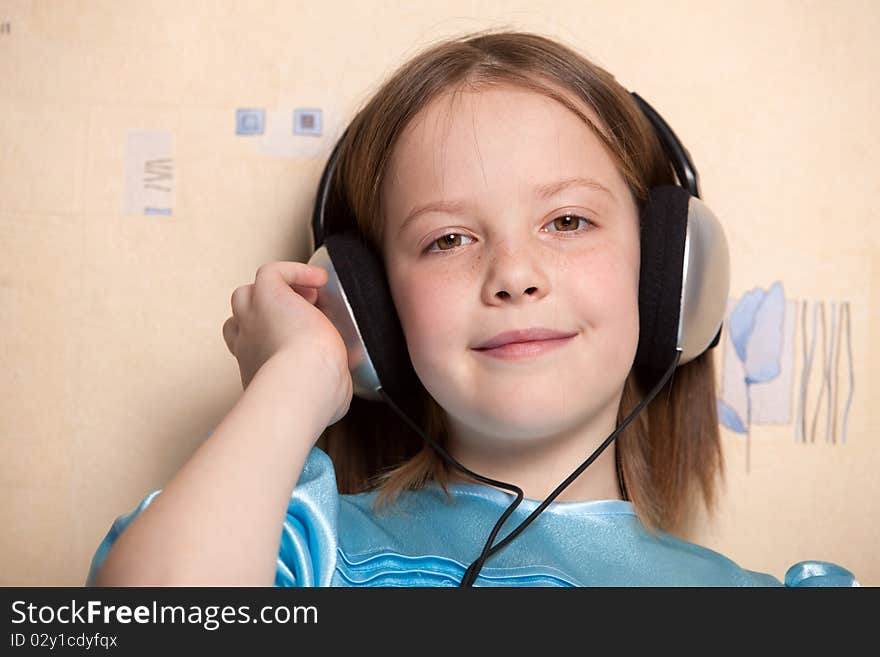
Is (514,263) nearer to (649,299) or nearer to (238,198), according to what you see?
(649,299)

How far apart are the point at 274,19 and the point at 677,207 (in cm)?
64

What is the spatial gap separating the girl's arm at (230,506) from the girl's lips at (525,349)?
0.21 meters

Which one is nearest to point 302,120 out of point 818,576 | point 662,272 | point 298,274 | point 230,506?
point 298,274

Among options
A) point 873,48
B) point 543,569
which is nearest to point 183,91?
point 543,569

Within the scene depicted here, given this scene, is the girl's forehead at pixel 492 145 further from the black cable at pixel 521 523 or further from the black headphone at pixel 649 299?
the black cable at pixel 521 523

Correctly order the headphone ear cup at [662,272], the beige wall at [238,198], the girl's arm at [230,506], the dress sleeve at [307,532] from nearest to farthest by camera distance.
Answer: the girl's arm at [230,506] < the dress sleeve at [307,532] < the headphone ear cup at [662,272] < the beige wall at [238,198]

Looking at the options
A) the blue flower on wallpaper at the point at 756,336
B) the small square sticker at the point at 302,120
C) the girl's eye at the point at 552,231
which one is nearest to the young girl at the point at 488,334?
→ the girl's eye at the point at 552,231

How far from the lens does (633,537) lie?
0.95m

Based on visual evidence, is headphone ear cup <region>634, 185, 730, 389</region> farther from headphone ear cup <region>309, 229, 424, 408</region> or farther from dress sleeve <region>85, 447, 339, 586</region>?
dress sleeve <region>85, 447, 339, 586</region>

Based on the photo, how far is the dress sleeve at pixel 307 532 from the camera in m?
0.80

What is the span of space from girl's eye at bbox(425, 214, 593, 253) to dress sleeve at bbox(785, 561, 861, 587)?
0.48 meters

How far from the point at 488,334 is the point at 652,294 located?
20 cm

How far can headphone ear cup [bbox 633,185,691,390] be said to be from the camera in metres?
0.90

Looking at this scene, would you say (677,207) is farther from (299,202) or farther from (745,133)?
(299,202)
